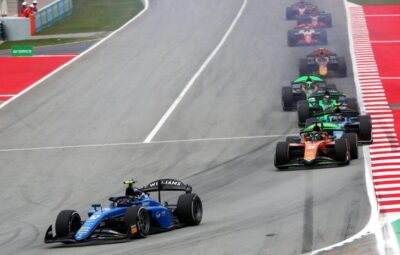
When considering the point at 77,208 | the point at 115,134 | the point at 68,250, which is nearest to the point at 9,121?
the point at 115,134

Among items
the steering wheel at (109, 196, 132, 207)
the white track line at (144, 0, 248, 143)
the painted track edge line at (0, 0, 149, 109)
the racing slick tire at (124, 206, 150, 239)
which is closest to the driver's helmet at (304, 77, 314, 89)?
the white track line at (144, 0, 248, 143)

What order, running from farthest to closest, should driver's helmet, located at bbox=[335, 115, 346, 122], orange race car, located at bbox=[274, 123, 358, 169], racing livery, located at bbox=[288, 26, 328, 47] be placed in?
racing livery, located at bbox=[288, 26, 328, 47], driver's helmet, located at bbox=[335, 115, 346, 122], orange race car, located at bbox=[274, 123, 358, 169]

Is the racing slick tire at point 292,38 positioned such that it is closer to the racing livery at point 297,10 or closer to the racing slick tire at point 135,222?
the racing livery at point 297,10

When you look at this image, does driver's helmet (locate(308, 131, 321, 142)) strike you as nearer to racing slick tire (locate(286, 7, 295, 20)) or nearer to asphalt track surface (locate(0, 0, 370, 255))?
asphalt track surface (locate(0, 0, 370, 255))

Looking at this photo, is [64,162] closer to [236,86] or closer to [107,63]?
[236,86]

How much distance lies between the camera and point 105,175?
3206 cm

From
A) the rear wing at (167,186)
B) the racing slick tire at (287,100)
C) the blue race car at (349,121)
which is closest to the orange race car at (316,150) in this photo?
the blue race car at (349,121)

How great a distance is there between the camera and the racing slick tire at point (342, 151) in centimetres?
2938

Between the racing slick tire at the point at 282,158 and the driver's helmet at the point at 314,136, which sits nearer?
the racing slick tire at the point at 282,158

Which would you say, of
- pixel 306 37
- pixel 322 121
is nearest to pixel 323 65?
pixel 306 37

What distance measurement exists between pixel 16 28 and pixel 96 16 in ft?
27.9

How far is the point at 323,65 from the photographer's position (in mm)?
46531

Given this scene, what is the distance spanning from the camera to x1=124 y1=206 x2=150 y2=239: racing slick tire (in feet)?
70.5

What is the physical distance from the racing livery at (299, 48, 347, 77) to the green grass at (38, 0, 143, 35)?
20.2 meters
